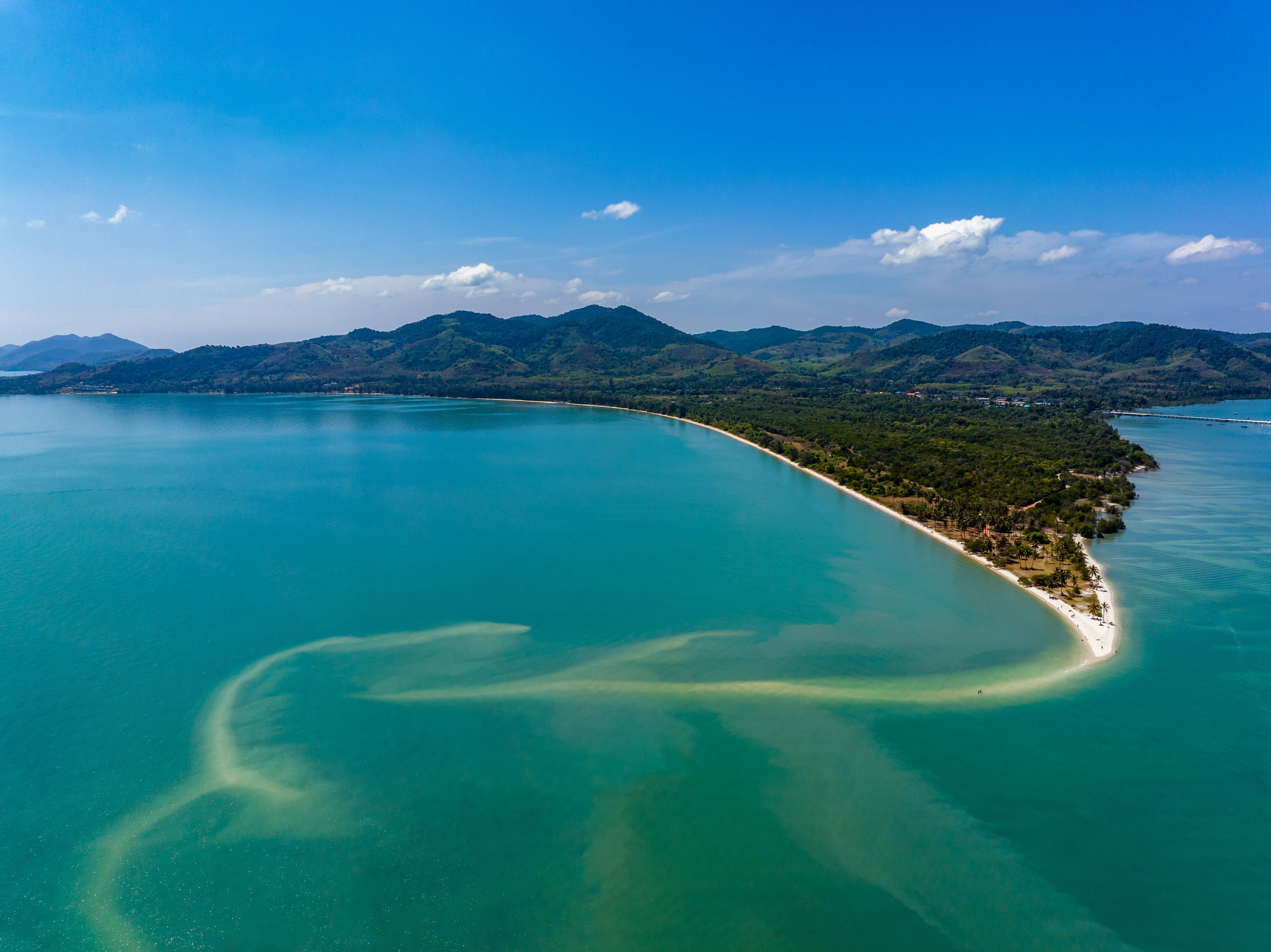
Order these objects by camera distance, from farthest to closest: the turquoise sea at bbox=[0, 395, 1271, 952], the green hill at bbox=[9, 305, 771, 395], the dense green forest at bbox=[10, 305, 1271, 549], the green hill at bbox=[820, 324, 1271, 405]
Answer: the green hill at bbox=[9, 305, 771, 395], the green hill at bbox=[820, 324, 1271, 405], the dense green forest at bbox=[10, 305, 1271, 549], the turquoise sea at bbox=[0, 395, 1271, 952]

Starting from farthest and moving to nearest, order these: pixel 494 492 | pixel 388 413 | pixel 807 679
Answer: pixel 388 413 < pixel 494 492 < pixel 807 679

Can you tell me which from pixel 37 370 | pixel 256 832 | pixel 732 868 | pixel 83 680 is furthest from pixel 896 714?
pixel 37 370

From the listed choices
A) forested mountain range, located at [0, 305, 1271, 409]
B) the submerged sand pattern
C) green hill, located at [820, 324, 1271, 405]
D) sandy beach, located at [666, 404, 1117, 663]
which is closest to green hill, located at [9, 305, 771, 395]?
forested mountain range, located at [0, 305, 1271, 409]

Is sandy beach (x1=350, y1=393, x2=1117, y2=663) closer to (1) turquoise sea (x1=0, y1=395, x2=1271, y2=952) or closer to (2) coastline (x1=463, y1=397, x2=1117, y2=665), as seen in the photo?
(2) coastline (x1=463, y1=397, x2=1117, y2=665)

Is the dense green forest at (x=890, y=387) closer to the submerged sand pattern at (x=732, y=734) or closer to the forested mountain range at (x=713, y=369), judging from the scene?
the forested mountain range at (x=713, y=369)

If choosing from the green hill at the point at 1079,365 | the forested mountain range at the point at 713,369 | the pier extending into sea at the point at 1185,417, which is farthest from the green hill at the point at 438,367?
the pier extending into sea at the point at 1185,417

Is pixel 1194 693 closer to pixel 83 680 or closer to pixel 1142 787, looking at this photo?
pixel 1142 787
